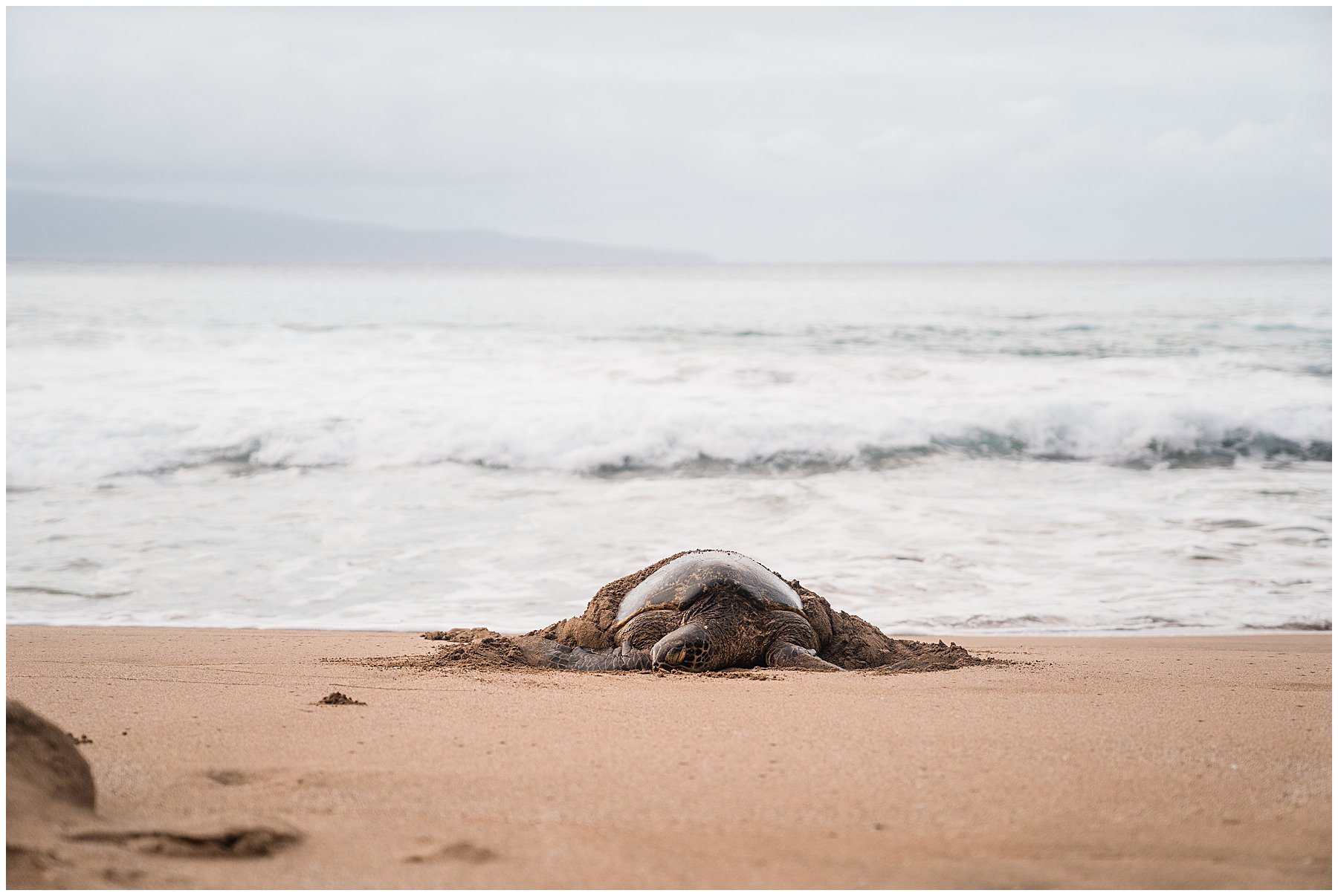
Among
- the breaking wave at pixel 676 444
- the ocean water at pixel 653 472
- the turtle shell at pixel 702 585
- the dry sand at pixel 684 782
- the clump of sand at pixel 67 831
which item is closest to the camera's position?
the clump of sand at pixel 67 831

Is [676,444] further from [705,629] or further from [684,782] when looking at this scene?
[684,782]

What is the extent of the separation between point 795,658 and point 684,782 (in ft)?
6.11

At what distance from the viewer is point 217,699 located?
10.9 ft

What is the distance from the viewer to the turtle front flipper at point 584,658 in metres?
4.34

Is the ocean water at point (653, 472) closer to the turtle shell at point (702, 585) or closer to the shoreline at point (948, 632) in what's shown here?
the shoreline at point (948, 632)

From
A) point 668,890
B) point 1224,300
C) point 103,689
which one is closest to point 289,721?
point 103,689

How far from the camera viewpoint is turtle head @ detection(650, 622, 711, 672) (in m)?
4.18

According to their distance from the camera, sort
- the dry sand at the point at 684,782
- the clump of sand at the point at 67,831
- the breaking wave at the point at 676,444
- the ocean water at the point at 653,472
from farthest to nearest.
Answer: the breaking wave at the point at 676,444
the ocean water at the point at 653,472
the dry sand at the point at 684,782
the clump of sand at the point at 67,831

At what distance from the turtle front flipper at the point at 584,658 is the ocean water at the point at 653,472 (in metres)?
1.12

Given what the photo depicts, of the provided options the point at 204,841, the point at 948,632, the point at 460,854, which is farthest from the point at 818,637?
the point at 204,841

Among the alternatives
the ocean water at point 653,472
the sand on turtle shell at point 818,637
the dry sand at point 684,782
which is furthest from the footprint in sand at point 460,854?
the ocean water at point 653,472

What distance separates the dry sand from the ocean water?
2180 mm

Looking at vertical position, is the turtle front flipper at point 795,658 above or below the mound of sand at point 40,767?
below

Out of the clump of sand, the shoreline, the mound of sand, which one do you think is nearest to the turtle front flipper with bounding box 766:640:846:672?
the shoreline
